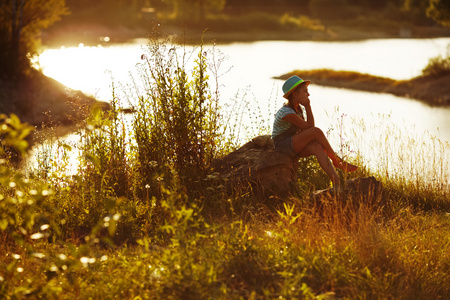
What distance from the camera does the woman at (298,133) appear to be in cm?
654

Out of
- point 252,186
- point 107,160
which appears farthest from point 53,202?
point 252,186

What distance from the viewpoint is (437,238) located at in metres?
5.23

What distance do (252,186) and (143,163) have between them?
1.41 meters

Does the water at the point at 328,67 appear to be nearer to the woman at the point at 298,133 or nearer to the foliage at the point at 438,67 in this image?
the foliage at the point at 438,67

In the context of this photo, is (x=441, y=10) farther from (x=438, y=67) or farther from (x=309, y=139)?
(x=309, y=139)

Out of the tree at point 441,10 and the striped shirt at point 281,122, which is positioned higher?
the tree at point 441,10

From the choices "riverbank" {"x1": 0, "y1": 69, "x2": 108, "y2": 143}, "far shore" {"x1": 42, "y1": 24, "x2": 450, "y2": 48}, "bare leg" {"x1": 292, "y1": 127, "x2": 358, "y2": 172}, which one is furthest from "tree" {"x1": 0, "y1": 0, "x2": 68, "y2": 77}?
"far shore" {"x1": 42, "y1": 24, "x2": 450, "y2": 48}

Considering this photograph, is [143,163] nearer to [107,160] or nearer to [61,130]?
[107,160]

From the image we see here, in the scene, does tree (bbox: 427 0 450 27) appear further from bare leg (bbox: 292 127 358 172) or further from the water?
bare leg (bbox: 292 127 358 172)

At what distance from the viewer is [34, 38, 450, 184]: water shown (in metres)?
15.0

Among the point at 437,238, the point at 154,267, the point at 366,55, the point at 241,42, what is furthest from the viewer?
the point at 241,42

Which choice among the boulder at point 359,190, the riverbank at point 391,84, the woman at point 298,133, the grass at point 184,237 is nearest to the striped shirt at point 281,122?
the woman at point 298,133

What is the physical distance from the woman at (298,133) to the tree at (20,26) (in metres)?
13.0

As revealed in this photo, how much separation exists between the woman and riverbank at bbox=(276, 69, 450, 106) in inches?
723
